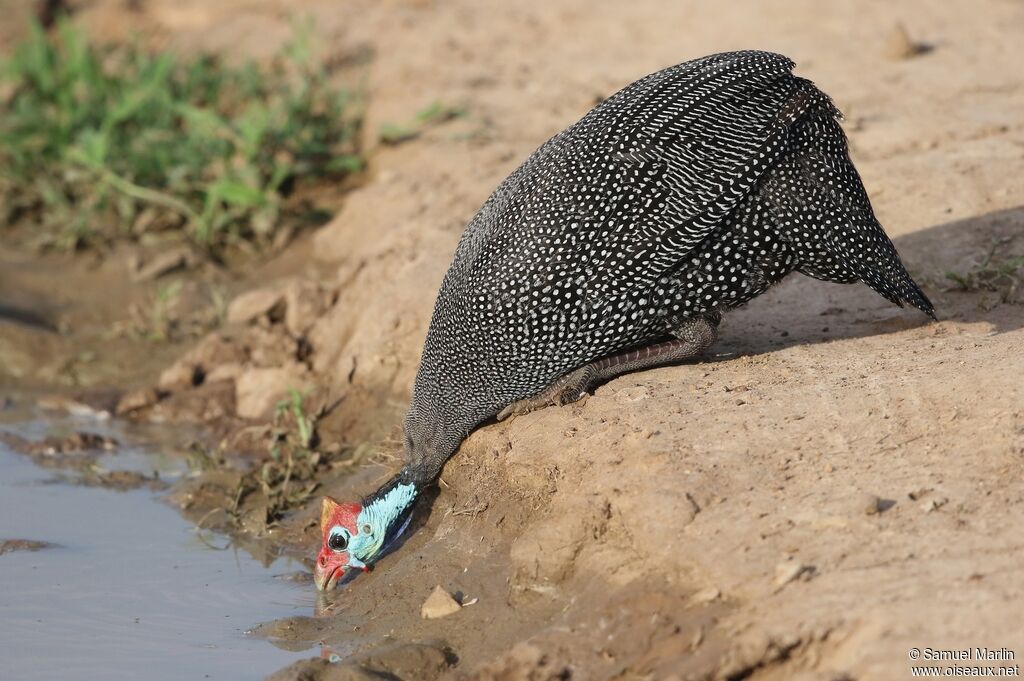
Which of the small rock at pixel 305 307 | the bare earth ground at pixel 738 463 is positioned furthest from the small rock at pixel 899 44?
the small rock at pixel 305 307

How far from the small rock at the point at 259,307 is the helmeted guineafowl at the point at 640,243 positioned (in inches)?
86.2

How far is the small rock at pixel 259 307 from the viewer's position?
22.5ft

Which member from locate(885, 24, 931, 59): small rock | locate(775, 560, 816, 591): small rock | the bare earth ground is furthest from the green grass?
locate(775, 560, 816, 591): small rock

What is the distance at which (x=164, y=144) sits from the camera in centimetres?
818

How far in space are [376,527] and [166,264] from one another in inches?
142

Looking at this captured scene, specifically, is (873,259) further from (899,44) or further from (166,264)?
(166,264)

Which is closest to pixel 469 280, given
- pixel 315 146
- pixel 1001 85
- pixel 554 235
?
pixel 554 235

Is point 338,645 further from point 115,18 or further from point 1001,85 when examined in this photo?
point 115,18

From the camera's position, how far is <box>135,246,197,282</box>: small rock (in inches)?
308

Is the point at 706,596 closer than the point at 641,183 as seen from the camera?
Yes

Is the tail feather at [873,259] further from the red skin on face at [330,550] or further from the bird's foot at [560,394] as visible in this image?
the red skin on face at [330,550]

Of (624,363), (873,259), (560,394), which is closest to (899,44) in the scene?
(873,259)

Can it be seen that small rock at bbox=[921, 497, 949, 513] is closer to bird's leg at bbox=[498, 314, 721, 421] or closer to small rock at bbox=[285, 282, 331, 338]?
bird's leg at bbox=[498, 314, 721, 421]

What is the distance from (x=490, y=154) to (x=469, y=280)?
116 inches
